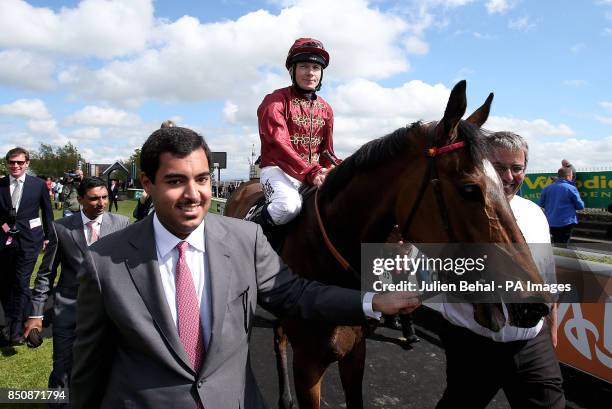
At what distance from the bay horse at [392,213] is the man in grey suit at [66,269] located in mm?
1651

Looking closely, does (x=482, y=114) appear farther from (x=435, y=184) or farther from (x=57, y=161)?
(x=57, y=161)

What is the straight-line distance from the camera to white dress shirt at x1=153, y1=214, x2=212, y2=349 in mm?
1363

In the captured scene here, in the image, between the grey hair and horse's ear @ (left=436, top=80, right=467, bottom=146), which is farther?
the grey hair

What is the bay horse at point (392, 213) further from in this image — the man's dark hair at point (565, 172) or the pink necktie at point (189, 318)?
the man's dark hair at point (565, 172)

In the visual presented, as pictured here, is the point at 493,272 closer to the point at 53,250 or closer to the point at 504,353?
the point at 504,353

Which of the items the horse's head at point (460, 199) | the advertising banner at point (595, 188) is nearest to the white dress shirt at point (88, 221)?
the horse's head at point (460, 199)

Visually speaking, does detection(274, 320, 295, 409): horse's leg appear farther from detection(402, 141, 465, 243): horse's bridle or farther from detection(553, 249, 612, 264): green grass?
detection(553, 249, 612, 264): green grass

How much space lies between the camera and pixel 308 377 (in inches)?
93.9

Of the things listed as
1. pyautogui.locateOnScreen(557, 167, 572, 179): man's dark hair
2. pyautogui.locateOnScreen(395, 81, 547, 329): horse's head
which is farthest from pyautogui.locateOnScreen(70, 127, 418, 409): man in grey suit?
pyautogui.locateOnScreen(557, 167, 572, 179): man's dark hair

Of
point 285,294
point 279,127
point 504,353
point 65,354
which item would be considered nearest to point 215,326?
point 285,294

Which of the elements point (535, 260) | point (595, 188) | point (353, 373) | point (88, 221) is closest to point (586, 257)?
point (535, 260)

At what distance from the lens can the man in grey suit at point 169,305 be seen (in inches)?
50.0

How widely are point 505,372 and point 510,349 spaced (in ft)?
0.44

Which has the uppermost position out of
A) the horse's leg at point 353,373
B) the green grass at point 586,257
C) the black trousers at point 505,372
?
the green grass at point 586,257
